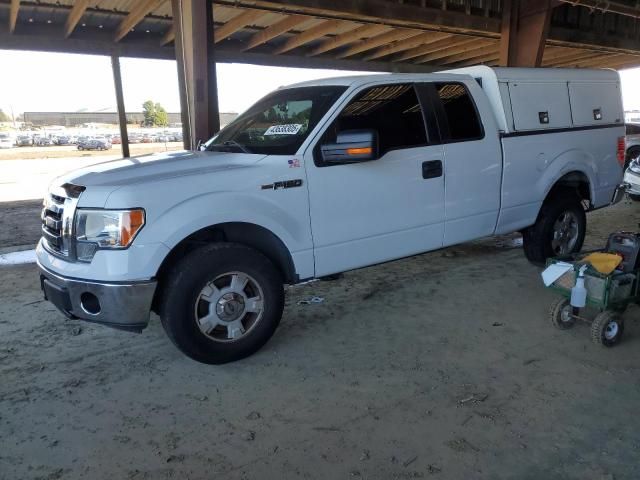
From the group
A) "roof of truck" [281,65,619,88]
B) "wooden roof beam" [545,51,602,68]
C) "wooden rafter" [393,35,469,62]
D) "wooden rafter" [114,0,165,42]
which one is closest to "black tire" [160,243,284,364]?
"roof of truck" [281,65,619,88]

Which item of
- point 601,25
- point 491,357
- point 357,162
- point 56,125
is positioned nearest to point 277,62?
point 601,25

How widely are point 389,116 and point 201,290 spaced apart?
6.78 feet

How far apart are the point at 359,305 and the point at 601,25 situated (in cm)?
1154

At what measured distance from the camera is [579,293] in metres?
3.53

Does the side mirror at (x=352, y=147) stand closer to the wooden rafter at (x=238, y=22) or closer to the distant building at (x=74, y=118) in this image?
the wooden rafter at (x=238, y=22)

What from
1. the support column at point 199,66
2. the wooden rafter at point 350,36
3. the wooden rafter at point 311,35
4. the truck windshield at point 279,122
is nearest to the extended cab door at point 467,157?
the truck windshield at point 279,122

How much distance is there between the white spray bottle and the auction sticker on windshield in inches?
91.2

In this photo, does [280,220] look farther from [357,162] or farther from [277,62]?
[277,62]

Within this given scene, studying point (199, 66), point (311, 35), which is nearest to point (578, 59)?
point (311, 35)

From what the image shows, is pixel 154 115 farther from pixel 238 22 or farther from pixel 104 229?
pixel 104 229

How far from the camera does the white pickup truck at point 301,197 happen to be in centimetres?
310

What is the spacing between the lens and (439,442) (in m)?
2.59

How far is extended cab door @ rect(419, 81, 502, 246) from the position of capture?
14.1 feet

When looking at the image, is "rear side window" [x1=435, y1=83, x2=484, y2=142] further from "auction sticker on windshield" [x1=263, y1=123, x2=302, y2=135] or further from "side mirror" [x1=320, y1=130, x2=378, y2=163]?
"auction sticker on windshield" [x1=263, y1=123, x2=302, y2=135]
